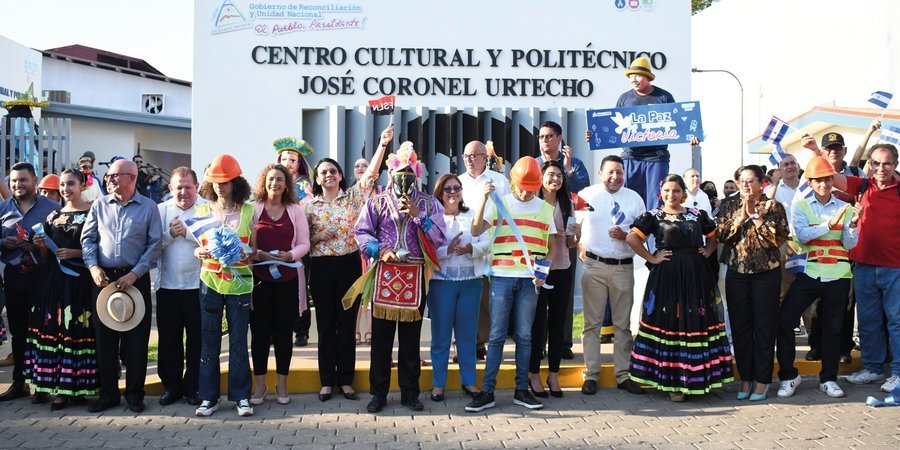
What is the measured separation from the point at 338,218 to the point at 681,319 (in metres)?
2.76

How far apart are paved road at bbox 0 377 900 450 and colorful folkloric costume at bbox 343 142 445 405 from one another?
45cm

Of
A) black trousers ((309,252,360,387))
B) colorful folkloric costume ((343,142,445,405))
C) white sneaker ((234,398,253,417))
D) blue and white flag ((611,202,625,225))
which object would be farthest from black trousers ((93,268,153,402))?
blue and white flag ((611,202,625,225))

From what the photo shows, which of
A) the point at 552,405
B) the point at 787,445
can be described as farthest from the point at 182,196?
the point at 787,445

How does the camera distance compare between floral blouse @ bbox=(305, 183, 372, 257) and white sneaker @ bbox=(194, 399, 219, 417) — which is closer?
white sneaker @ bbox=(194, 399, 219, 417)

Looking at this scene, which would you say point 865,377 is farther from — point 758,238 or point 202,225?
point 202,225

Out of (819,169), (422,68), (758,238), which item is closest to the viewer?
(758,238)

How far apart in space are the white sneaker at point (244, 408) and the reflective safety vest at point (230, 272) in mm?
796

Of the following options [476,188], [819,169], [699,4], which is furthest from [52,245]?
[699,4]

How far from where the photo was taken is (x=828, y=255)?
7.08m

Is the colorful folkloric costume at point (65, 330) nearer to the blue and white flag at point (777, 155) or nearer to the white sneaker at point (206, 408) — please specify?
the white sneaker at point (206, 408)

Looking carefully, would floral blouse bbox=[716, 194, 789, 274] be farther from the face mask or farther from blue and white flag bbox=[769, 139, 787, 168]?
the face mask

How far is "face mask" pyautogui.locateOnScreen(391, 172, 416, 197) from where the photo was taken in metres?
6.50

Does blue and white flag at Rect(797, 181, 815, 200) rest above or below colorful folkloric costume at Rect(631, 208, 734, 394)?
above

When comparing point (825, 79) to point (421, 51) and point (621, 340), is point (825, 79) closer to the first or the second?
point (421, 51)
